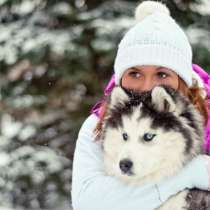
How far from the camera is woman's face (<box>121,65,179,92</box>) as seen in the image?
314 centimetres

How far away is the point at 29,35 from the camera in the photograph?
19.0 feet

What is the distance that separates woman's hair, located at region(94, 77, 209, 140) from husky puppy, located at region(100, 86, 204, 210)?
0.22 ft

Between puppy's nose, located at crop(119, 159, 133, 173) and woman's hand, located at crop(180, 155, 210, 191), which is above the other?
puppy's nose, located at crop(119, 159, 133, 173)

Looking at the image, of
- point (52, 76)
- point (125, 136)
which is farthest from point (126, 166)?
point (52, 76)

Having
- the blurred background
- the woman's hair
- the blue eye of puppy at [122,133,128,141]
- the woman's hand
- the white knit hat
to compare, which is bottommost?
the blurred background

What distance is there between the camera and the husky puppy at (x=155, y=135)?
117 inches

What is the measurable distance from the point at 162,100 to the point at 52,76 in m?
2.82

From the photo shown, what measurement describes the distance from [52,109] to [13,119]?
0.36m

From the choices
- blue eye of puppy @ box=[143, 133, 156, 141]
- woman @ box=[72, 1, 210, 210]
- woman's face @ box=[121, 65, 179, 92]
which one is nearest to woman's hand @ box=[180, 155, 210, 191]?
woman @ box=[72, 1, 210, 210]

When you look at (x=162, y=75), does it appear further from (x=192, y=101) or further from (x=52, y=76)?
(x=52, y=76)

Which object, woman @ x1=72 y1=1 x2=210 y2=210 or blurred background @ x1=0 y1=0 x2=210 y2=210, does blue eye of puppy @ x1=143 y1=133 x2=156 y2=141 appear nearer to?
woman @ x1=72 y1=1 x2=210 y2=210

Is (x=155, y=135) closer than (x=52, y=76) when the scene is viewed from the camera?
Yes

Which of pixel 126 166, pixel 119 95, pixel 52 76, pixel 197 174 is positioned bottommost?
pixel 52 76

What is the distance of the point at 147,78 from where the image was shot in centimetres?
316
